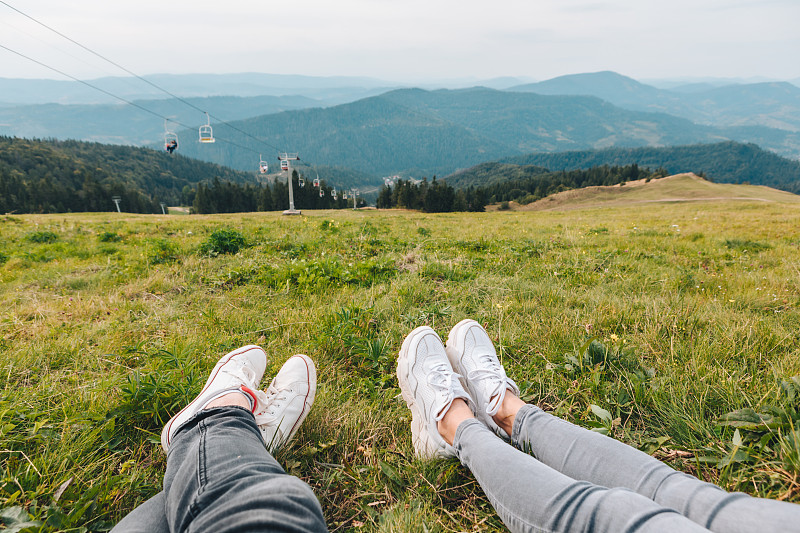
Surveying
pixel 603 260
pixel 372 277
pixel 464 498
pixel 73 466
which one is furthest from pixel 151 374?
pixel 603 260

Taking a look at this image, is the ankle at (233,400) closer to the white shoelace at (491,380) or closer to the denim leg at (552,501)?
the denim leg at (552,501)

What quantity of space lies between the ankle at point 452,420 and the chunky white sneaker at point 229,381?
129 centimetres

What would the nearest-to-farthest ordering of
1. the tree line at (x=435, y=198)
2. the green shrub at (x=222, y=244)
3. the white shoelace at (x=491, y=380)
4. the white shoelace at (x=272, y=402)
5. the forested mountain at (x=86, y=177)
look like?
the white shoelace at (x=272, y=402)
the white shoelace at (x=491, y=380)
the green shrub at (x=222, y=244)
the forested mountain at (x=86, y=177)
the tree line at (x=435, y=198)

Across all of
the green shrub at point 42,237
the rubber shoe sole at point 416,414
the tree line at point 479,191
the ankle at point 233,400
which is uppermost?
the tree line at point 479,191

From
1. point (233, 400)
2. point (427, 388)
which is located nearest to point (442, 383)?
point (427, 388)

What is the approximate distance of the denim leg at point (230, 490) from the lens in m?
1.38

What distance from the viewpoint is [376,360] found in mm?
3096

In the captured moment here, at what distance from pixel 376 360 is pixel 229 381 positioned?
121cm

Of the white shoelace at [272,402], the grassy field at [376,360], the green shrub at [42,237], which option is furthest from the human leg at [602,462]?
the green shrub at [42,237]

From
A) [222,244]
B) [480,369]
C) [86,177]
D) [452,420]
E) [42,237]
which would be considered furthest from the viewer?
[86,177]

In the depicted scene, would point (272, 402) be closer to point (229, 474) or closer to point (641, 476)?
point (229, 474)

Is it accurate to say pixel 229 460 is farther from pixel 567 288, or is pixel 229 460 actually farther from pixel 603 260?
pixel 603 260

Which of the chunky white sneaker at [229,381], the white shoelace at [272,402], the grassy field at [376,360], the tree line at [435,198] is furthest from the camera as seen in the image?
the tree line at [435,198]

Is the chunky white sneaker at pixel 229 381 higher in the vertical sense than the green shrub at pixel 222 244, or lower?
lower
